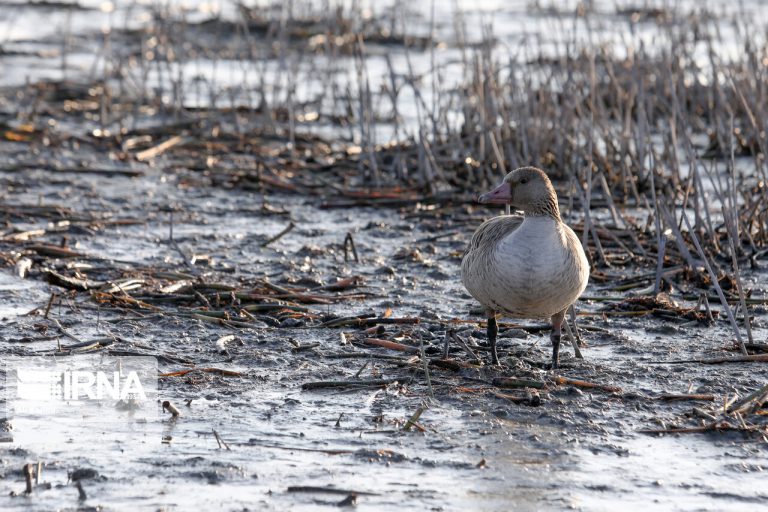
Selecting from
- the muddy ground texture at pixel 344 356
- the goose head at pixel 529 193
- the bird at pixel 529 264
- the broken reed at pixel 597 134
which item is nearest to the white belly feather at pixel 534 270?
the bird at pixel 529 264

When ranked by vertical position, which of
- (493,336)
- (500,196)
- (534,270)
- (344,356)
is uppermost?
(500,196)

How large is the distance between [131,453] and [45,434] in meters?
0.42

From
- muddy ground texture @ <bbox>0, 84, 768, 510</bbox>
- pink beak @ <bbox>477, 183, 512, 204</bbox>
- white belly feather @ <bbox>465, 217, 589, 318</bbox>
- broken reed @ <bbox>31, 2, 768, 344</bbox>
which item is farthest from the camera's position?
broken reed @ <bbox>31, 2, 768, 344</bbox>

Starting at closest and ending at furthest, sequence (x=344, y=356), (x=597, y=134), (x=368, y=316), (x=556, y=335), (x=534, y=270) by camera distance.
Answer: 1. (x=534, y=270)
2. (x=556, y=335)
3. (x=344, y=356)
4. (x=368, y=316)
5. (x=597, y=134)

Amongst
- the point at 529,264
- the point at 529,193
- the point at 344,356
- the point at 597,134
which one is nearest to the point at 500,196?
the point at 529,193

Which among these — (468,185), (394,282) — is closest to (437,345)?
(394,282)

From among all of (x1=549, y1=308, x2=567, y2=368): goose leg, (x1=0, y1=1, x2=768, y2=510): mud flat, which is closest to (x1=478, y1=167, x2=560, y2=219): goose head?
(x1=549, y1=308, x2=567, y2=368): goose leg

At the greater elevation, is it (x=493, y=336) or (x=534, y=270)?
(x=534, y=270)

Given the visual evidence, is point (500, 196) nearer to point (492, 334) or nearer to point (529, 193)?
point (529, 193)

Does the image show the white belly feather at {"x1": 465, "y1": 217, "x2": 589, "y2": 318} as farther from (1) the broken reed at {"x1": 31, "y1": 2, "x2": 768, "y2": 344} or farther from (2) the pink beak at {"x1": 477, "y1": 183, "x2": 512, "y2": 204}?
(1) the broken reed at {"x1": 31, "y1": 2, "x2": 768, "y2": 344}

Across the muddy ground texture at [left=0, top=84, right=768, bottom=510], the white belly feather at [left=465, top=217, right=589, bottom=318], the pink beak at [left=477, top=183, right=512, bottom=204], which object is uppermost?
the pink beak at [left=477, top=183, right=512, bottom=204]

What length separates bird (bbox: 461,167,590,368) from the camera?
17.2 feet

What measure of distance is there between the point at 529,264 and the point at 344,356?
111cm

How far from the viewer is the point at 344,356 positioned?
5.77m
